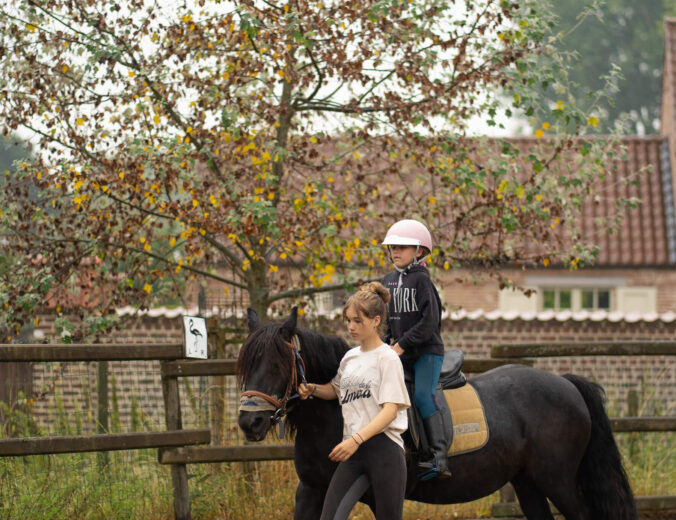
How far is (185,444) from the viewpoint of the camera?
647 cm

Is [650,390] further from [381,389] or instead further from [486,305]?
[486,305]

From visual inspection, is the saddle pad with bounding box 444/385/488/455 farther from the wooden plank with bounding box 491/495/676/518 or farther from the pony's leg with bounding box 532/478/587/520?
the wooden plank with bounding box 491/495/676/518

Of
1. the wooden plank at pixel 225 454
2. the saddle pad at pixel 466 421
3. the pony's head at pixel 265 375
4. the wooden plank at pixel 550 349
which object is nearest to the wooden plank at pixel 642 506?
the wooden plank at pixel 550 349

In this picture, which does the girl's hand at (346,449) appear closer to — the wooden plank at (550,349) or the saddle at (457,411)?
the saddle at (457,411)

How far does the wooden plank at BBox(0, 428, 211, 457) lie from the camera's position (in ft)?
19.3

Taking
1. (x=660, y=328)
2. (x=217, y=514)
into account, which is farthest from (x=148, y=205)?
(x=660, y=328)

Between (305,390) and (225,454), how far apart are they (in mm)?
2244

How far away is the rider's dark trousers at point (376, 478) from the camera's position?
4.28 metres

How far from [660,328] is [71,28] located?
10023mm

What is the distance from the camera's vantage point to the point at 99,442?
6.14m

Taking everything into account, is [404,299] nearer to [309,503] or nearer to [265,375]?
[265,375]

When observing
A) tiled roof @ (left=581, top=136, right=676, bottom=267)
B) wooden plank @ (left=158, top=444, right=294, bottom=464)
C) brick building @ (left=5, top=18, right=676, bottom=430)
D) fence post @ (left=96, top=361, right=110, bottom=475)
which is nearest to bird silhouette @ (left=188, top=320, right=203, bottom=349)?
wooden plank @ (left=158, top=444, right=294, bottom=464)

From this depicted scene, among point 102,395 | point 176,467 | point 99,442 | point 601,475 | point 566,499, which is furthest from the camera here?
point 102,395

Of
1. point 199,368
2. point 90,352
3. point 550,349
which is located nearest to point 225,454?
point 199,368
